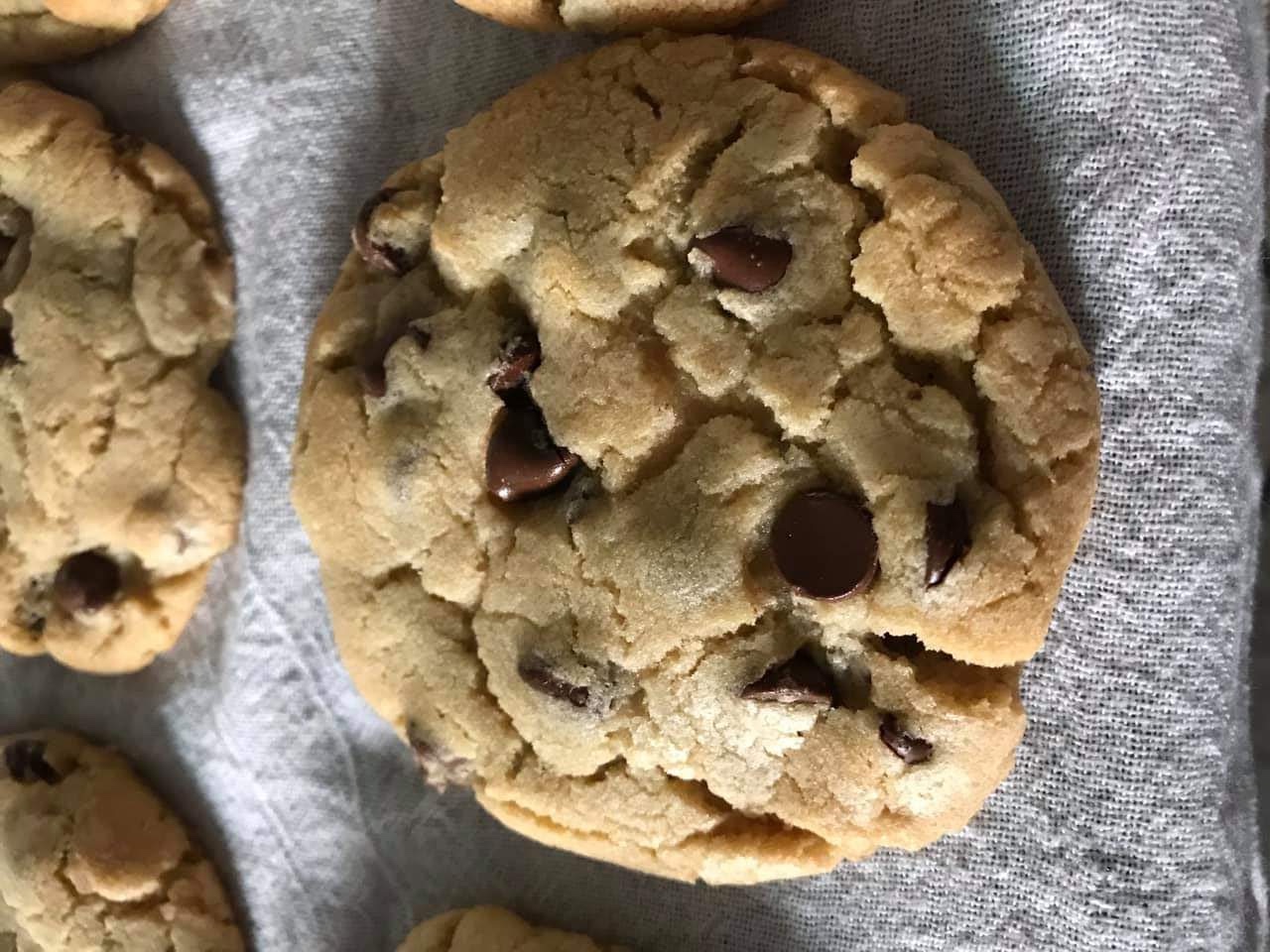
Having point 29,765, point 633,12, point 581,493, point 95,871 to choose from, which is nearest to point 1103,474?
point 581,493

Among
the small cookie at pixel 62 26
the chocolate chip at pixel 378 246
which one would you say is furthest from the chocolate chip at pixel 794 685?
the small cookie at pixel 62 26

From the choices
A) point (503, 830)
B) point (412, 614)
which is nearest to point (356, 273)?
point (412, 614)

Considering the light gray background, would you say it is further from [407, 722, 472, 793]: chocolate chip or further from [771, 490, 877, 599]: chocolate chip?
[771, 490, 877, 599]: chocolate chip

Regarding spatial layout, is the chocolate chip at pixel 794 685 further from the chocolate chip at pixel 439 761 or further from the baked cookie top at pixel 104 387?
the baked cookie top at pixel 104 387

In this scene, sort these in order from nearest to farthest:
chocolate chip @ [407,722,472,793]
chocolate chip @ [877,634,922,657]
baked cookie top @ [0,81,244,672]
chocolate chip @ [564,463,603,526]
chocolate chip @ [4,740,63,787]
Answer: chocolate chip @ [877,634,922,657]
chocolate chip @ [564,463,603,526]
chocolate chip @ [407,722,472,793]
baked cookie top @ [0,81,244,672]
chocolate chip @ [4,740,63,787]

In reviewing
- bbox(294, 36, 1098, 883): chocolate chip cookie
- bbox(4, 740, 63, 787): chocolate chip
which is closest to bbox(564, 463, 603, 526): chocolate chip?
bbox(294, 36, 1098, 883): chocolate chip cookie

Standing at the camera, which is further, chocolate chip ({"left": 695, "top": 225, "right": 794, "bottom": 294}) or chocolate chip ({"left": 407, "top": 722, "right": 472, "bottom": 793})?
chocolate chip ({"left": 407, "top": 722, "right": 472, "bottom": 793})

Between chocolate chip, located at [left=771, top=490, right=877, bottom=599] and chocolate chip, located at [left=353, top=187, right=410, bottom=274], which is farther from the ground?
chocolate chip, located at [left=353, top=187, right=410, bottom=274]
